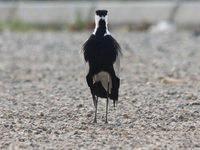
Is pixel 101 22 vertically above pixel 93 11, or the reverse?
pixel 93 11

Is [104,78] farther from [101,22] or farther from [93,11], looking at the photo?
[93,11]

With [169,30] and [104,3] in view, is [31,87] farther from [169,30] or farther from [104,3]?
[104,3]

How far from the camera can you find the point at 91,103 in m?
5.46

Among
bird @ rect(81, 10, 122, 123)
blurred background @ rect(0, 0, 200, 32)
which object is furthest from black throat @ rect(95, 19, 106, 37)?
blurred background @ rect(0, 0, 200, 32)

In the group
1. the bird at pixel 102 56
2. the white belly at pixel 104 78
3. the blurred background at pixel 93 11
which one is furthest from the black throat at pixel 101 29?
the blurred background at pixel 93 11

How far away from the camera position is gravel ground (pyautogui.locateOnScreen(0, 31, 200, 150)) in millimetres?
3951

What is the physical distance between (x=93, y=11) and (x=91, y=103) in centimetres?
990

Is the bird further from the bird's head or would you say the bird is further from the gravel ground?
the gravel ground

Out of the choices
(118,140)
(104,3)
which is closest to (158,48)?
(104,3)

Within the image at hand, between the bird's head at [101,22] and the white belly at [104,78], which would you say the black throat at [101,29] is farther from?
the white belly at [104,78]

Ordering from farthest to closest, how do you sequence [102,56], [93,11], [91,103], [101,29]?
[93,11]
[91,103]
[101,29]
[102,56]

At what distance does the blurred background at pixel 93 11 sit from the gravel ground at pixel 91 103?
12.5 feet

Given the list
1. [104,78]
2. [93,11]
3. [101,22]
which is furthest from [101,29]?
[93,11]

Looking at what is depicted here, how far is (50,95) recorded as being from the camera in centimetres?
584
